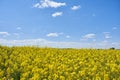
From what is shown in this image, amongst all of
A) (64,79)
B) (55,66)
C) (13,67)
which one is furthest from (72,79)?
(13,67)

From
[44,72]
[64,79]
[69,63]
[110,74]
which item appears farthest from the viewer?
[69,63]

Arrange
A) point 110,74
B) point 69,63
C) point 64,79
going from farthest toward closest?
point 69,63 < point 110,74 < point 64,79

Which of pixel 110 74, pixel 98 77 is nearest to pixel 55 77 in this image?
pixel 98 77

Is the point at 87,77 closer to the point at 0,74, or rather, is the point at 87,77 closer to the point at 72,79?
the point at 72,79

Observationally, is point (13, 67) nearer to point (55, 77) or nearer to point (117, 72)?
point (55, 77)

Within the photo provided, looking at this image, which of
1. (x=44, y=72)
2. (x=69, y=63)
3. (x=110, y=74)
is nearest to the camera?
(x=44, y=72)

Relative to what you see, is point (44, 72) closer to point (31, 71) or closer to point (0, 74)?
point (31, 71)

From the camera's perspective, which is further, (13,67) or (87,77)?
(13,67)

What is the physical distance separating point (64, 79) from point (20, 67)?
3.71 metres

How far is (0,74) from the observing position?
37.9ft

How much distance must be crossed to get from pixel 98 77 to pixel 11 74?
3502 mm

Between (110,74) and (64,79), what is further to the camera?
(110,74)

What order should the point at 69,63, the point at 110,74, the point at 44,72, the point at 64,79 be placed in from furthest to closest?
the point at 69,63
the point at 110,74
the point at 44,72
the point at 64,79

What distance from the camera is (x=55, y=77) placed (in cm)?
1186
